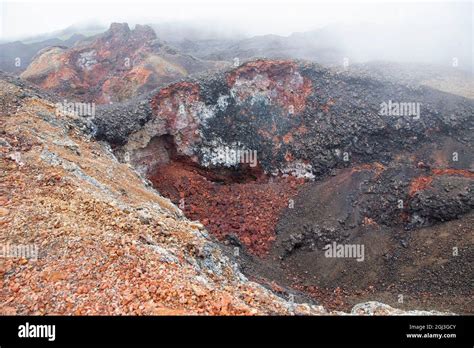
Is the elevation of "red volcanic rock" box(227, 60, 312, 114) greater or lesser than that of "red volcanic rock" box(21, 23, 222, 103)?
lesser

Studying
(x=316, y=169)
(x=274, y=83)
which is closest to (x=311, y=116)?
(x=274, y=83)

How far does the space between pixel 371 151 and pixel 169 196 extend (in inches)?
572

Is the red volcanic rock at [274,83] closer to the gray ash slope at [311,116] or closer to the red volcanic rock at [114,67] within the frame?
the gray ash slope at [311,116]

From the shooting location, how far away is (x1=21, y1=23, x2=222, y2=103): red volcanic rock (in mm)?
44000

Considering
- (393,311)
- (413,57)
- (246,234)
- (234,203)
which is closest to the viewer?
(393,311)

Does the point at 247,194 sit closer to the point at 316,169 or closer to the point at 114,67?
the point at 316,169

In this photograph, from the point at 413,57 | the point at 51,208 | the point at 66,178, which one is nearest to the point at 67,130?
the point at 66,178

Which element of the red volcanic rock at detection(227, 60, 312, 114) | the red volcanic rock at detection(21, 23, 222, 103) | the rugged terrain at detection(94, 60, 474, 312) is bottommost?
the rugged terrain at detection(94, 60, 474, 312)

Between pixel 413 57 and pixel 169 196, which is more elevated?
pixel 413 57

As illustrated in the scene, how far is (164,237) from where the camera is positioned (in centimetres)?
1125

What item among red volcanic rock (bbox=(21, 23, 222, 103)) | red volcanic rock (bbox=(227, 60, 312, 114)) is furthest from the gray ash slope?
red volcanic rock (bbox=(21, 23, 222, 103))

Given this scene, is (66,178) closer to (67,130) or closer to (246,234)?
(67,130)

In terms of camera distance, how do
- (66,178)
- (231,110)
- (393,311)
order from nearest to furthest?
(393,311) → (66,178) → (231,110)

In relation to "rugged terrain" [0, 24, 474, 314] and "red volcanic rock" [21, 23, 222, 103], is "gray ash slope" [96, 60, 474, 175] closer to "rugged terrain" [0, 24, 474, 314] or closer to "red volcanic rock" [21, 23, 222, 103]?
"rugged terrain" [0, 24, 474, 314]
